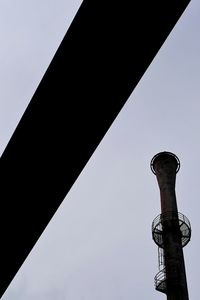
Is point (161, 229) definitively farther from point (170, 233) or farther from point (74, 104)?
point (74, 104)

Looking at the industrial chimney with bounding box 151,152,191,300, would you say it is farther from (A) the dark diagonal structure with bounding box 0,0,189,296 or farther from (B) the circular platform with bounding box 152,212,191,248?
(A) the dark diagonal structure with bounding box 0,0,189,296

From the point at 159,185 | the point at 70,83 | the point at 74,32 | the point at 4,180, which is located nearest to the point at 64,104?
the point at 70,83

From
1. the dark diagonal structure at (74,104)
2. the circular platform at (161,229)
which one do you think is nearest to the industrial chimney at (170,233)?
the circular platform at (161,229)

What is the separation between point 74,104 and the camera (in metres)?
1.03

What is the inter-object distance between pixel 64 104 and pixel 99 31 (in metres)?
0.21

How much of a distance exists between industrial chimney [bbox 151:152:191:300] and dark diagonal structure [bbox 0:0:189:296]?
12.1m

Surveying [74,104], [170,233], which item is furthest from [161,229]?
[74,104]

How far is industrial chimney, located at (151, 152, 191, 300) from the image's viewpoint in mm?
12648

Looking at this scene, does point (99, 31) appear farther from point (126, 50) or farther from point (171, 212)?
point (171, 212)

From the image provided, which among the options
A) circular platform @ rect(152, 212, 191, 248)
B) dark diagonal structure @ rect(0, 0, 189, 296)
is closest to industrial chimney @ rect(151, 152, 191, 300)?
circular platform @ rect(152, 212, 191, 248)

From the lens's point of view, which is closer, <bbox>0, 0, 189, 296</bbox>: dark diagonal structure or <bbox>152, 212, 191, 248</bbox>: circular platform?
<bbox>0, 0, 189, 296</bbox>: dark diagonal structure

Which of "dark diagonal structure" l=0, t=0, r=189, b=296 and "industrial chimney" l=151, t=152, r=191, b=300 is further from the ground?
"industrial chimney" l=151, t=152, r=191, b=300

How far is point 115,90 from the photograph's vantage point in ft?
3.23

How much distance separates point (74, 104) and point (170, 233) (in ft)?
45.0
